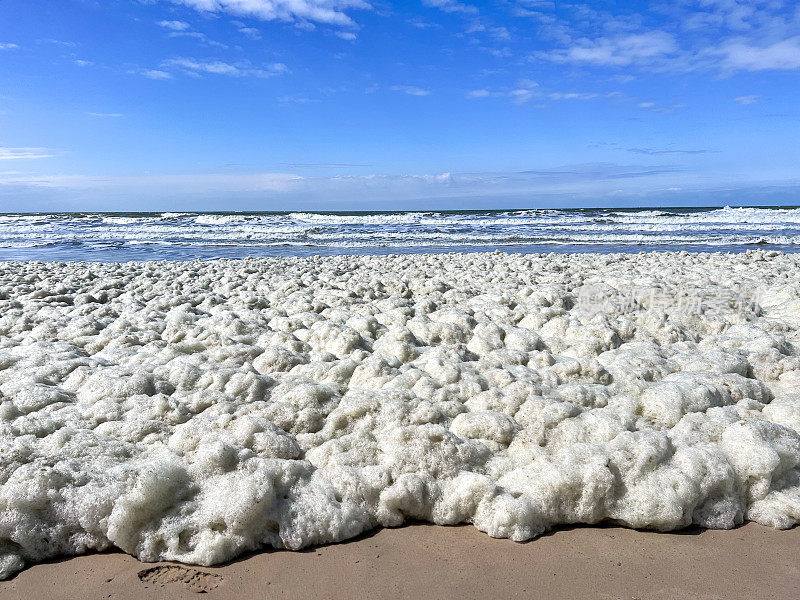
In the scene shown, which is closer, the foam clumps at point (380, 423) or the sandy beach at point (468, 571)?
the sandy beach at point (468, 571)

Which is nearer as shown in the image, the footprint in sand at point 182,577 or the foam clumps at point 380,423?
the footprint in sand at point 182,577

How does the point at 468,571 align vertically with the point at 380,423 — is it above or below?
below

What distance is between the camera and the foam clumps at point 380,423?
2379 mm

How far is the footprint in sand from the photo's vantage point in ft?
7.03

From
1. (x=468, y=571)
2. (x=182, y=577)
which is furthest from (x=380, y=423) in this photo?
(x=182, y=577)

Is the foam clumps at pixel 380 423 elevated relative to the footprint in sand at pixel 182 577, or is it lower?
elevated

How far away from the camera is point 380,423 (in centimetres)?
298

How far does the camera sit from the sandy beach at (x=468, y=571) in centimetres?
212

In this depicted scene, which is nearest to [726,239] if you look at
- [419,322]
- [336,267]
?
[336,267]

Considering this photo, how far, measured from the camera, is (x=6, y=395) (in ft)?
10.1

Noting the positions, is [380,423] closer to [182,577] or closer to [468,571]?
[468,571]

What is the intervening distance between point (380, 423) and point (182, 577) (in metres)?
1.18

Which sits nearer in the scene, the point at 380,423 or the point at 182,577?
the point at 182,577

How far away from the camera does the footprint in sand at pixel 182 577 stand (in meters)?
2.14
